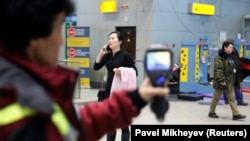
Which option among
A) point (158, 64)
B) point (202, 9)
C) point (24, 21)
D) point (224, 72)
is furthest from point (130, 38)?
point (24, 21)

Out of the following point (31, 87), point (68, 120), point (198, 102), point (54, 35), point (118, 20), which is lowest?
point (198, 102)

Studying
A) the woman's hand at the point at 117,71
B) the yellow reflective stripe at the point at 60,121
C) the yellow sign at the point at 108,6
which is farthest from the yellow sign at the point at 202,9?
the yellow reflective stripe at the point at 60,121

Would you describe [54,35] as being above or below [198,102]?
above

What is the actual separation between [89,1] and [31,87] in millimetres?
12357

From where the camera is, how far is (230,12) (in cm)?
1393

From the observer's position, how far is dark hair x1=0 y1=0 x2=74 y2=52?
108 cm

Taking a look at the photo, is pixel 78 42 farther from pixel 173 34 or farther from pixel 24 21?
pixel 24 21

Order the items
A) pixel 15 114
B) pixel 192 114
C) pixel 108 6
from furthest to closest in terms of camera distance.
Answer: pixel 108 6 < pixel 192 114 < pixel 15 114

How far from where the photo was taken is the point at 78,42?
12266 millimetres

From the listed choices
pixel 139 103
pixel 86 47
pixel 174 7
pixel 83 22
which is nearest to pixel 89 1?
pixel 83 22

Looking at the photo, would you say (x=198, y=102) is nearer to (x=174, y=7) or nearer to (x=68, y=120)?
(x=174, y=7)

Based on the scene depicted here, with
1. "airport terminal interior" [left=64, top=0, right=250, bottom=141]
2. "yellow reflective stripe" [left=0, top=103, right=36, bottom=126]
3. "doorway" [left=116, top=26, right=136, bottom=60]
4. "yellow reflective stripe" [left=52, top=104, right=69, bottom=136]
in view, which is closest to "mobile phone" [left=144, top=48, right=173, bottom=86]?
"yellow reflective stripe" [left=52, top=104, right=69, bottom=136]

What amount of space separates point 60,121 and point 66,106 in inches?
3.6

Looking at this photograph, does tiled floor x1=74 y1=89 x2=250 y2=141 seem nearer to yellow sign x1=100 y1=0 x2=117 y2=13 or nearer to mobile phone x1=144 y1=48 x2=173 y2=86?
yellow sign x1=100 y1=0 x2=117 y2=13
